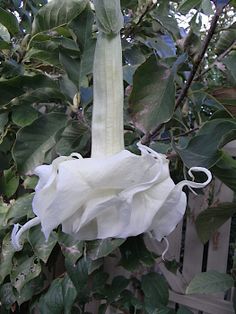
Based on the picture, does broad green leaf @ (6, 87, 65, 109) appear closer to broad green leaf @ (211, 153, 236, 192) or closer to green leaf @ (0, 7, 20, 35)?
green leaf @ (0, 7, 20, 35)

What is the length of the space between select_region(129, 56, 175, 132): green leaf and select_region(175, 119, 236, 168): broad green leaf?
69mm

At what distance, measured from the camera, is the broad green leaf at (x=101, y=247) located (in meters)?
0.80

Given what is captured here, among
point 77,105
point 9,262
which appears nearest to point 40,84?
point 77,105

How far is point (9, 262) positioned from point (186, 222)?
0.61 m

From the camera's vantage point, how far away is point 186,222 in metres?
1.42

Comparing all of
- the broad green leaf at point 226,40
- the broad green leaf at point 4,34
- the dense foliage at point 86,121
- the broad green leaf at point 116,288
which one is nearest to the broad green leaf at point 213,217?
the dense foliage at point 86,121

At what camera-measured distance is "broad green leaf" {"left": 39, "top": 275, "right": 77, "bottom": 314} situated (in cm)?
99

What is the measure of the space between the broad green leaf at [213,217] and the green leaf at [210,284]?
0.11m

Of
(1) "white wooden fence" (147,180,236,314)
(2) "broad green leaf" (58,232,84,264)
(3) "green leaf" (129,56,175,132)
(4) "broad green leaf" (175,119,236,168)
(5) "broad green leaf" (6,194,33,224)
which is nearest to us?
(4) "broad green leaf" (175,119,236,168)

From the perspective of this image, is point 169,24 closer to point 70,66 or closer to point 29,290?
point 70,66

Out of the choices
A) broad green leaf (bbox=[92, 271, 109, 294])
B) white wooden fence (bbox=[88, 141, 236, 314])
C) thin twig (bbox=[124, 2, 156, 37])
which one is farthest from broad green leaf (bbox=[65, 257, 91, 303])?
thin twig (bbox=[124, 2, 156, 37])

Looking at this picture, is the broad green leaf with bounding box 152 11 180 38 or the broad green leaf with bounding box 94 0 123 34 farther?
the broad green leaf with bounding box 152 11 180 38

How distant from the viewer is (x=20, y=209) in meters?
0.93

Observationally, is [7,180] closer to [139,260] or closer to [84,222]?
[139,260]
